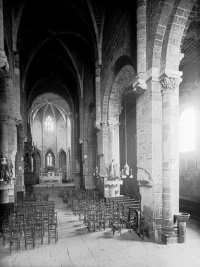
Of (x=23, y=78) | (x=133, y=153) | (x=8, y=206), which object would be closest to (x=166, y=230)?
(x=8, y=206)

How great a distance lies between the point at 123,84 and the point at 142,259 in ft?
34.0

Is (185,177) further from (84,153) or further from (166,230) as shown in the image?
(84,153)

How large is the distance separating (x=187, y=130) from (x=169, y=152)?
6.58m

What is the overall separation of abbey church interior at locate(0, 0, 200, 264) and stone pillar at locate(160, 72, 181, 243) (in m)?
0.03

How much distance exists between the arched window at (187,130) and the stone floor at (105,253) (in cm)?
575

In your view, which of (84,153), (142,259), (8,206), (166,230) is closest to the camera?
(142,259)

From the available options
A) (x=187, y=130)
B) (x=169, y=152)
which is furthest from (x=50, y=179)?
(x=169, y=152)

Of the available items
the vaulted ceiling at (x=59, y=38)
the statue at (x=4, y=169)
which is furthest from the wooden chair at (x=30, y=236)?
the vaulted ceiling at (x=59, y=38)

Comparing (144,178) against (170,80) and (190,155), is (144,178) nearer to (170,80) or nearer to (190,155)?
(170,80)

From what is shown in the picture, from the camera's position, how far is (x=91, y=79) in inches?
790

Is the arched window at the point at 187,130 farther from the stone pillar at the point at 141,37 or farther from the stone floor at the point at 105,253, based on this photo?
the stone pillar at the point at 141,37

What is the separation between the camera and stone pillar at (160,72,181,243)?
8.06 meters

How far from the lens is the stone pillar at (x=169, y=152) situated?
8.06 m

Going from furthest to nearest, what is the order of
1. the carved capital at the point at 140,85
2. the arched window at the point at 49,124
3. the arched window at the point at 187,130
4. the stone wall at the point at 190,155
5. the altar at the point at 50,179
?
the arched window at the point at 49,124 → the altar at the point at 50,179 → the arched window at the point at 187,130 → the stone wall at the point at 190,155 → the carved capital at the point at 140,85
